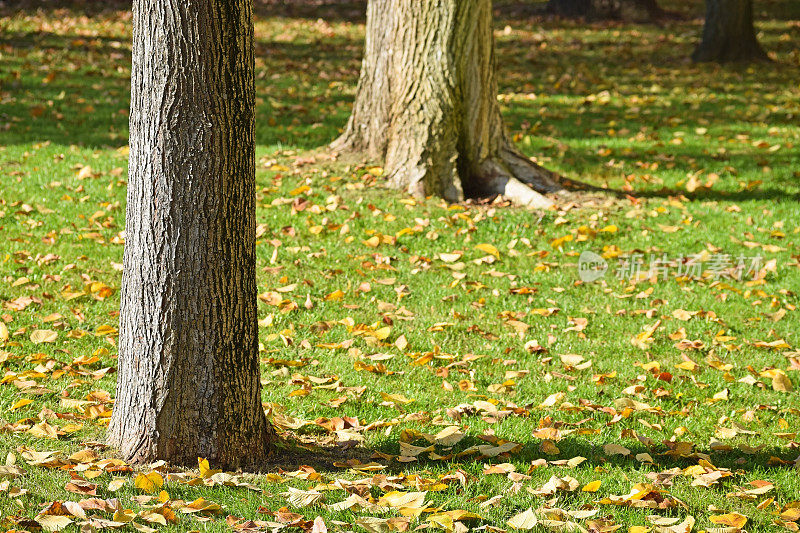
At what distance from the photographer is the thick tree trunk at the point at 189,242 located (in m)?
3.46

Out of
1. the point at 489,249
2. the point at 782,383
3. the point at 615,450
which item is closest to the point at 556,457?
the point at 615,450

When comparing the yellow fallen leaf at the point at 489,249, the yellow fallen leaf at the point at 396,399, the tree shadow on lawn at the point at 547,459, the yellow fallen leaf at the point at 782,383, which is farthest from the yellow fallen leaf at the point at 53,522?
the yellow fallen leaf at the point at 489,249

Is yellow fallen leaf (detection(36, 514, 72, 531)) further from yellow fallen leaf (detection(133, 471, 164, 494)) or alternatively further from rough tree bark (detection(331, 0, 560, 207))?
rough tree bark (detection(331, 0, 560, 207))

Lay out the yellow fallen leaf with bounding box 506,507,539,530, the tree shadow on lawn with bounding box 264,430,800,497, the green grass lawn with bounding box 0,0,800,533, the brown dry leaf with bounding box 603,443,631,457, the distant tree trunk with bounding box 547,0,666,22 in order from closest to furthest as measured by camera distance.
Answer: the yellow fallen leaf with bounding box 506,507,539,530, the green grass lawn with bounding box 0,0,800,533, the tree shadow on lawn with bounding box 264,430,800,497, the brown dry leaf with bounding box 603,443,631,457, the distant tree trunk with bounding box 547,0,666,22

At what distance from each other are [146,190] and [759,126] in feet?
30.5

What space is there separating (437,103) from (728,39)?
29.9 ft

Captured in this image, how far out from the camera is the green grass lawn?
3572 mm

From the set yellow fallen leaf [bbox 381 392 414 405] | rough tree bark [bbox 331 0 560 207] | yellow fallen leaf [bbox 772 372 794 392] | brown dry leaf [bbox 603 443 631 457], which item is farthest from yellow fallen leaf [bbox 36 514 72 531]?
rough tree bark [bbox 331 0 560 207]

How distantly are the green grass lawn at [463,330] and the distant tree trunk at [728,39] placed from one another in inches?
157

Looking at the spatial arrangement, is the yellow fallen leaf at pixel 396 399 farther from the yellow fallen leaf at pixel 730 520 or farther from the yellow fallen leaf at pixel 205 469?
the yellow fallen leaf at pixel 730 520

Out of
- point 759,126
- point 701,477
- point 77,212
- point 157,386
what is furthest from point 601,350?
point 759,126

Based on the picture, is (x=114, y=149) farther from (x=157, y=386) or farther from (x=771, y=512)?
(x=771, y=512)

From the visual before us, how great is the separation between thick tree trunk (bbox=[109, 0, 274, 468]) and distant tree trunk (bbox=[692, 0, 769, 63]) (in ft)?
42.3

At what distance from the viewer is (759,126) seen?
1088 centimetres
